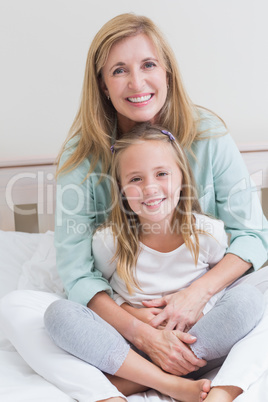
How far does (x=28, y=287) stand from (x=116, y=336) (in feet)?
1.38

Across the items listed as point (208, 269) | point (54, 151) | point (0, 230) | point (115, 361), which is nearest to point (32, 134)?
point (54, 151)

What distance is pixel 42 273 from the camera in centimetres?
142

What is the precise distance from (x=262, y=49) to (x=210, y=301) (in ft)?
3.68

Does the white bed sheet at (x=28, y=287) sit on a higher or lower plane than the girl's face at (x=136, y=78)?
lower

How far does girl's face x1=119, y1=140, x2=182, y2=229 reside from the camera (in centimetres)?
117

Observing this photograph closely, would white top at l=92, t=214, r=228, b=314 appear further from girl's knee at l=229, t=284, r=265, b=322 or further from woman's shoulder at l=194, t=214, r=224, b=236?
Result: girl's knee at l=229, t=284, r=265, b=322

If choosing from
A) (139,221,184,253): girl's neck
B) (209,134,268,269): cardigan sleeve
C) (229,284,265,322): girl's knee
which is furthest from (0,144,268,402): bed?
(209,134,268,269): cardigan sleeve

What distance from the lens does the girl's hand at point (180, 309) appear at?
3.61 ft

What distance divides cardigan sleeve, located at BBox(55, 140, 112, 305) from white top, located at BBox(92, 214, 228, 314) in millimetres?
34

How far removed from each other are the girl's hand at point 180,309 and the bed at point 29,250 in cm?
13

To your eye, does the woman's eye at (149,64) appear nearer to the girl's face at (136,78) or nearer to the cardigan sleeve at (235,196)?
the girl's face at (136,78)

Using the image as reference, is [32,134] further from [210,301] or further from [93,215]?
[210,301]

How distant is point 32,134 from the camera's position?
1813mm

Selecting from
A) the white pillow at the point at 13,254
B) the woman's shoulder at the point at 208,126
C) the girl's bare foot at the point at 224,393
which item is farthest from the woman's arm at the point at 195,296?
the white pillow at the point at 13,254
